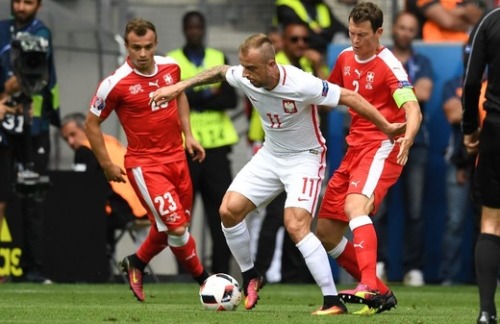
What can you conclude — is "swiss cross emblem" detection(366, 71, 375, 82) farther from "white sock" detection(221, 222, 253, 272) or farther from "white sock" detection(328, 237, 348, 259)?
"white sock" detection(221, 222, 253, 272)

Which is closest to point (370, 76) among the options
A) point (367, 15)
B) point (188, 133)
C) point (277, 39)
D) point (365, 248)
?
point (367, 15)

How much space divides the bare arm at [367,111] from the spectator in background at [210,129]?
202 inches

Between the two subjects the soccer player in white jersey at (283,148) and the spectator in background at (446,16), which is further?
the spectator in background at (446,16)

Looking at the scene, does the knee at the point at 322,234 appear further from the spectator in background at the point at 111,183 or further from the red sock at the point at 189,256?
the spectator in background at the point at 111,183

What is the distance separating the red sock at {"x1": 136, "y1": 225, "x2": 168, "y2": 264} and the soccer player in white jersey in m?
1.43

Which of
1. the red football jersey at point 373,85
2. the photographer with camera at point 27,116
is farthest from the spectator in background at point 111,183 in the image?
the red football jersey at point 373,85

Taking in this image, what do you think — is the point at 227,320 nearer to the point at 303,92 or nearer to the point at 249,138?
the point at 303,92

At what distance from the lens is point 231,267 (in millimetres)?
16391

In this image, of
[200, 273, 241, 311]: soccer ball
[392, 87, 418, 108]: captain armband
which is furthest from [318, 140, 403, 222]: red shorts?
[200, 273, 241, 311]: soccer ball

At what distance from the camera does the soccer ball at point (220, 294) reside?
1038 centimetres

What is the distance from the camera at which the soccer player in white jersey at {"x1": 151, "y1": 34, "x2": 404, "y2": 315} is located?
10.1 metres

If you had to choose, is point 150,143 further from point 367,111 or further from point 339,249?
point 367,111

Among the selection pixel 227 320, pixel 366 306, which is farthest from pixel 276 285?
pixel 227 320

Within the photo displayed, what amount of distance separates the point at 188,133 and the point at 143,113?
42 cm
